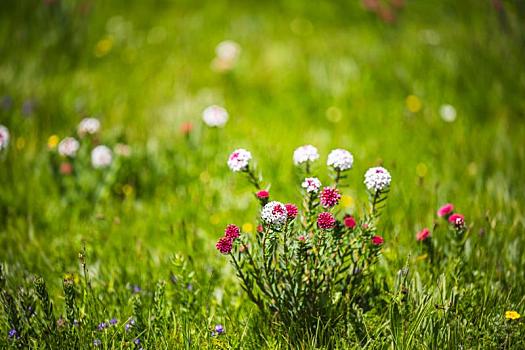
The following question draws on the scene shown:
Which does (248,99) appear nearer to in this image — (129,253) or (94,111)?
(94,111)

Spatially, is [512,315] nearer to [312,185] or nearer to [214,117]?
[312,185]

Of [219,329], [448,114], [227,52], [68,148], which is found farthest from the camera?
[227,52]

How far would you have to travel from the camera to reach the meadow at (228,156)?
1807 mm

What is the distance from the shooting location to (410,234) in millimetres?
2385

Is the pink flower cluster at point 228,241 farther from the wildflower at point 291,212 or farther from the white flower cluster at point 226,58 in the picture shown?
the white flower cluster at point 226,58

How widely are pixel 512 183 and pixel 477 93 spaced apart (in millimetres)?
1088

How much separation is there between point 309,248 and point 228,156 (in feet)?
4.92

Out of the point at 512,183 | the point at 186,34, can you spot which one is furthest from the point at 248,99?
the point at 512,183

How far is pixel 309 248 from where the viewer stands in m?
1.65

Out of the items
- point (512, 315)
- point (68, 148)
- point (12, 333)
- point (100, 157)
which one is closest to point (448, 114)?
point (512, 315)

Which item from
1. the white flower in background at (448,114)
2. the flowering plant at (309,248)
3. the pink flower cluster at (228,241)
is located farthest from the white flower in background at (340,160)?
the white flower in background at (448,114)

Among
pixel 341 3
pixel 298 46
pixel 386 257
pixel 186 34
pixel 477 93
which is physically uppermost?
pixel 341 3

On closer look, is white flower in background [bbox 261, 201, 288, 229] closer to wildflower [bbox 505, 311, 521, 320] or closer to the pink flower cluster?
the pink flower cluster

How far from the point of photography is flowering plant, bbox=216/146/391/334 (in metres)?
1.61
